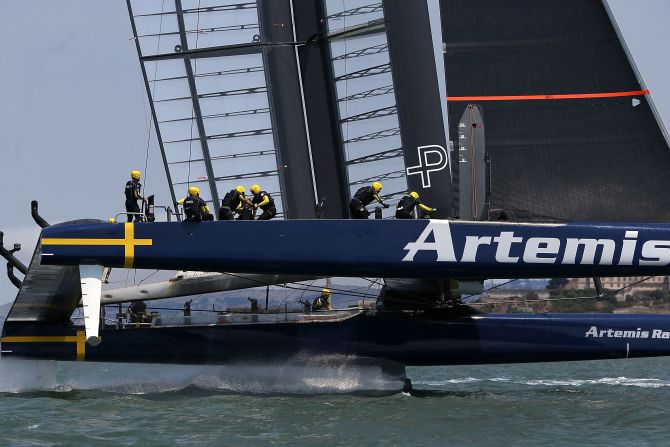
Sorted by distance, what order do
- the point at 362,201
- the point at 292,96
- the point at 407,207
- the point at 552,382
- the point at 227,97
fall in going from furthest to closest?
the point at 552,382, the point at 227,97, the point at 292,96, the point at 362,201, the point at 407,207

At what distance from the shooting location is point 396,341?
38.1ft

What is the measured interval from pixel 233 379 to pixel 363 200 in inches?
84.5

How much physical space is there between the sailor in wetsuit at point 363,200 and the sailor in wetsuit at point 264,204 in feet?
2.60

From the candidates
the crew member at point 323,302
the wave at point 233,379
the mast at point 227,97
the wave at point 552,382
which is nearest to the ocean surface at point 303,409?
the wave at point 233,379

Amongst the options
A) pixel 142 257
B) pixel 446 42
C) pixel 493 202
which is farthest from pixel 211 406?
pixel 446 42

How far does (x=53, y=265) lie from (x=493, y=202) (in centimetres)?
411

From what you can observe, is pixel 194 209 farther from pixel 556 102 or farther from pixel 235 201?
pixel 556 102

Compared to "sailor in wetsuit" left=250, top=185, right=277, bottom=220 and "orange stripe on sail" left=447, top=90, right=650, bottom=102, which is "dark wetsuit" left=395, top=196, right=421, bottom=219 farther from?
"sailor in wetsuit" left=250, top=185, right=277, bottom=220

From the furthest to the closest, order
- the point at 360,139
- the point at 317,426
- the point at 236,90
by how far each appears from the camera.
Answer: the point at 236,90 < the point at 360,139 < the point at 317,426

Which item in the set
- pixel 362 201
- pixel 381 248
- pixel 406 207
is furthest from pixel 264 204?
pixel 381 248

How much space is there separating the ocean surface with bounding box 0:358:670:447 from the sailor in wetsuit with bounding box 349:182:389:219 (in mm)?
1576

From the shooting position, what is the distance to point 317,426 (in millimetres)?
9359

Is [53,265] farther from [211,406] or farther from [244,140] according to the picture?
[244,140]

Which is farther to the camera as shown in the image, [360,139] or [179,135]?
[179,135]
